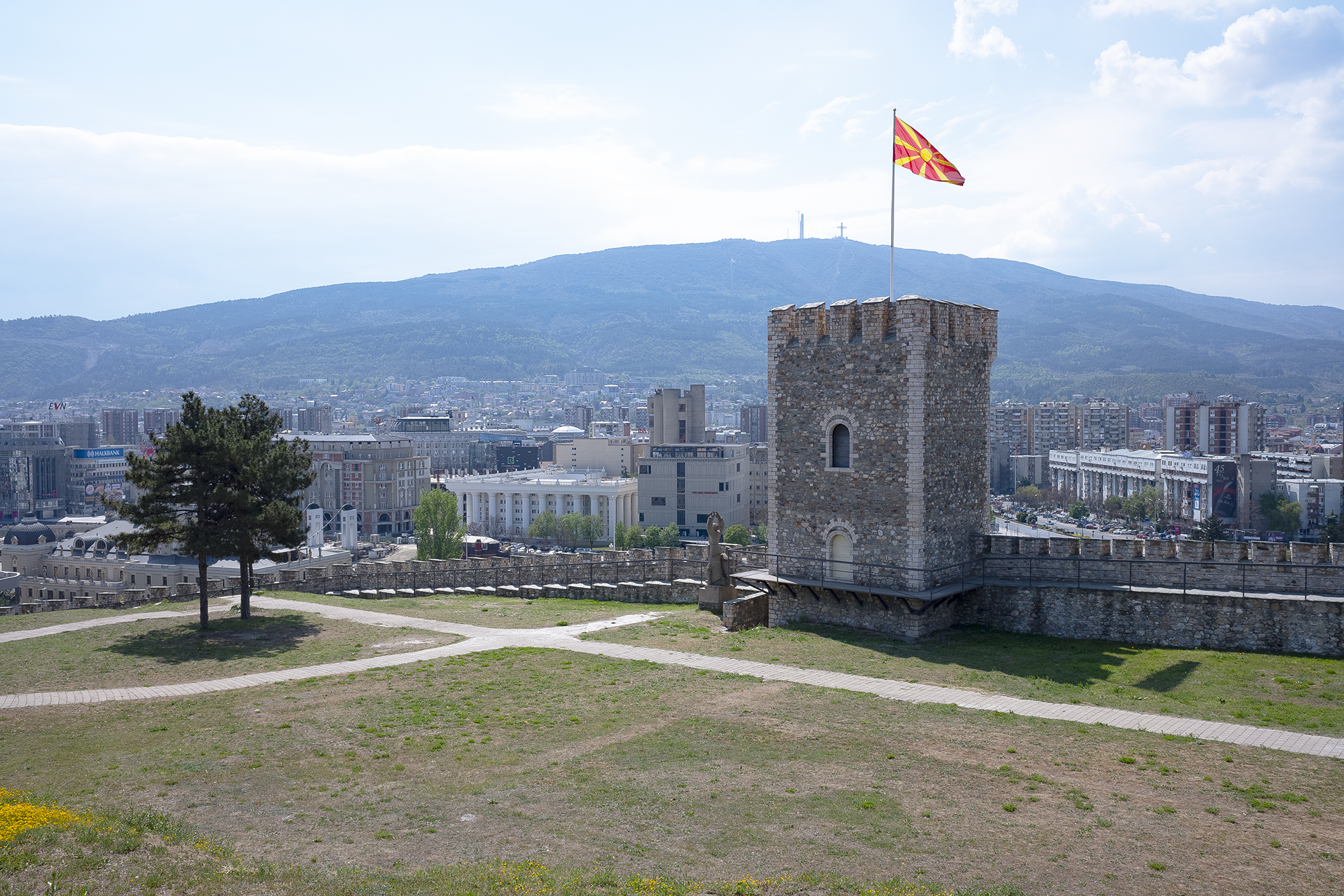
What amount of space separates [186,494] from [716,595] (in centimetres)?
1553

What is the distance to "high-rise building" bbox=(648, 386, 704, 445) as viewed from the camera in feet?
Answer: 534

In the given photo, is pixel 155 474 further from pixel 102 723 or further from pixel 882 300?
pixel 882 300

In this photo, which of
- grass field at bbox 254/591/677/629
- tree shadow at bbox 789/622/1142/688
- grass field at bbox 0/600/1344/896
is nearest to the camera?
grass field at bbox 0/600/1344/896

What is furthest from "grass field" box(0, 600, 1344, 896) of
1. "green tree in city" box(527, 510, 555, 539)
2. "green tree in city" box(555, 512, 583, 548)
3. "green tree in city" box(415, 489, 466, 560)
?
"green tree in city" box(527, 510, 555, 539)

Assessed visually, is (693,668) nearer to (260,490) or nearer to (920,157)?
(260,490)

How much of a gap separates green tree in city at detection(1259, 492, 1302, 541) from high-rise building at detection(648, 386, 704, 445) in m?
81.8

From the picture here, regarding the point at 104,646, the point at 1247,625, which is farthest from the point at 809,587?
the point at 104,646

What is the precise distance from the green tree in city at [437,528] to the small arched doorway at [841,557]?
2562 inches

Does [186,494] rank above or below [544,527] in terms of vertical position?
above

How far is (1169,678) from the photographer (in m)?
21.3

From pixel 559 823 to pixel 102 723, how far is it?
10.7 meters

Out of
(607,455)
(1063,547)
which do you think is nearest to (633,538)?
(607,455)

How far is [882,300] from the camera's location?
2648cm

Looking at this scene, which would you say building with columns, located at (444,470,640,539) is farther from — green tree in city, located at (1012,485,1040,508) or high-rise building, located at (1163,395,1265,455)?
high-rise building, located at (1163,395,1265,455)
